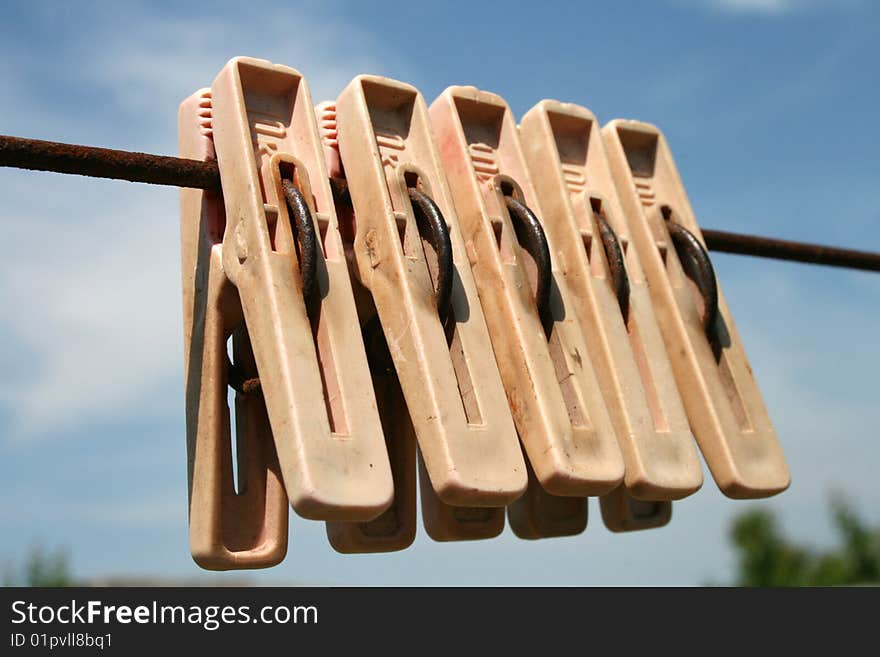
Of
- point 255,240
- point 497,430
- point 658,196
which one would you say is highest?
point 658,196

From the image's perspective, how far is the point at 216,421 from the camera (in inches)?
74.3

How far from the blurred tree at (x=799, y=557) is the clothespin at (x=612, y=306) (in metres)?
18.5

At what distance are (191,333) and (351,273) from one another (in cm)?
34

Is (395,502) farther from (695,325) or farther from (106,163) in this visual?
(106,163)

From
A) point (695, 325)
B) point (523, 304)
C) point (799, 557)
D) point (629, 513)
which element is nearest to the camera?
point (523, 304)

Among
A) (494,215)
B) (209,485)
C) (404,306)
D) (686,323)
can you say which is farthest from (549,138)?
(209,485)

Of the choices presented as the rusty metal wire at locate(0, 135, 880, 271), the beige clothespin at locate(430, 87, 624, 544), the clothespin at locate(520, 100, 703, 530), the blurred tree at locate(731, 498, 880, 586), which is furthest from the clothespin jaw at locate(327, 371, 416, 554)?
the blurred tree at locate(731, 498, 880, 586)

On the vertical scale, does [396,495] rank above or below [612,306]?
below

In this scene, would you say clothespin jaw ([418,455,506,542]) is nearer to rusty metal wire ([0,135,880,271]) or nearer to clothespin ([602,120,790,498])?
clothespin ([602,120,790,498])

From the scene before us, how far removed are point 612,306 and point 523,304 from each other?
10.1 inches

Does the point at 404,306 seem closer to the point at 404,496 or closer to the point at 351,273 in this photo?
the point at 351,273

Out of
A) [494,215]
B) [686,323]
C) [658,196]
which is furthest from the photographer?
[658,196]

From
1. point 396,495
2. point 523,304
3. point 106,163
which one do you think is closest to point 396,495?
point 396,495

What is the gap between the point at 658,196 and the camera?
8.00 feet
